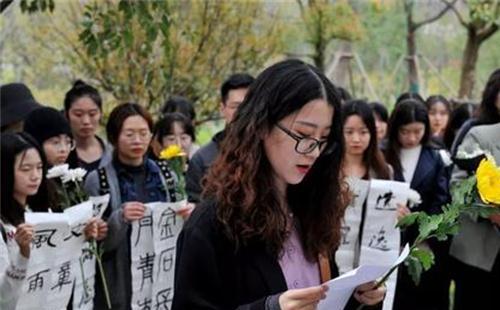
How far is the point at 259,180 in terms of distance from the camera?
1652mm

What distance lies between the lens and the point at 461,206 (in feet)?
5.27

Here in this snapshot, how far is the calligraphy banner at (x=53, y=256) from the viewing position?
8.99 feet

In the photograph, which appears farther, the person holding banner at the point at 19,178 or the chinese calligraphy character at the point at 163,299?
the chinese calligraphy character at the point at 163,299

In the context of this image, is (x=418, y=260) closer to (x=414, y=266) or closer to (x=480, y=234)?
(x=414, y=266)

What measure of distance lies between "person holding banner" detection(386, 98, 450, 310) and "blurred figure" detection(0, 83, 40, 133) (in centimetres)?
190

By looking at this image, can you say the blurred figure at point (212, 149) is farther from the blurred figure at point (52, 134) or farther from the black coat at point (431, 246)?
the black coat at point (431, 246)

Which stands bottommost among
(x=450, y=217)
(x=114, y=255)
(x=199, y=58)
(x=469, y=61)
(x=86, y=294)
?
(x=86, y=294)

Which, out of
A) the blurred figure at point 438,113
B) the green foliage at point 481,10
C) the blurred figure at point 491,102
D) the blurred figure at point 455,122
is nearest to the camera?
the blurred figure at point 491,102

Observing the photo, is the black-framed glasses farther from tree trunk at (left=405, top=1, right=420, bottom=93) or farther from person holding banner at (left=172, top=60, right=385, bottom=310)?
tree trunk at (left=405, top=1, right=420, bottom=93)

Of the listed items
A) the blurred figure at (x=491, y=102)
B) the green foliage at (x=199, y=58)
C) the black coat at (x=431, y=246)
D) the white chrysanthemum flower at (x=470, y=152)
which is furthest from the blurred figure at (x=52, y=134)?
the green foliage at (x=199, y=58)

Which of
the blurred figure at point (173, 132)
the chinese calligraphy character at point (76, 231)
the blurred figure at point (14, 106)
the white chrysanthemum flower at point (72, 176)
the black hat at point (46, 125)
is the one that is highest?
the blurred figure at point (14, 106)

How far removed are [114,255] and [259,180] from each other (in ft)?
6.31

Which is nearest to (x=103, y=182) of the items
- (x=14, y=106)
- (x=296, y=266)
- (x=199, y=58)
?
(x=14, y=106)

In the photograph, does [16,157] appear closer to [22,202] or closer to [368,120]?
[22,202]
